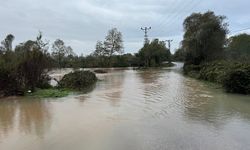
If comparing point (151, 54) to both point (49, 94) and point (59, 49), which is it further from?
point (49, 94)

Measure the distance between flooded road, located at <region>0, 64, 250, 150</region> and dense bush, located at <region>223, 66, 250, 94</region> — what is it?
2.36 metres

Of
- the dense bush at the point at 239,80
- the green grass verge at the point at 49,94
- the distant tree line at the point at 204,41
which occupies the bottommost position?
the green grass verge at the point at 49,94

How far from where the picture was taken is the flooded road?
8.24 metres

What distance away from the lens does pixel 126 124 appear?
10695 mm

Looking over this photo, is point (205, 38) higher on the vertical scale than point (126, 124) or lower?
higher

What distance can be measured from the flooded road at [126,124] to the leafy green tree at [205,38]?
26151mm

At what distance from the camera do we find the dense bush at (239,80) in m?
18.7

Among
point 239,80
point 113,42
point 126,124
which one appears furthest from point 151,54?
point 126,124

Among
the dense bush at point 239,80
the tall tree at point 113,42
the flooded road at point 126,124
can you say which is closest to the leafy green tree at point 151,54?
the tall tree at point 113,42

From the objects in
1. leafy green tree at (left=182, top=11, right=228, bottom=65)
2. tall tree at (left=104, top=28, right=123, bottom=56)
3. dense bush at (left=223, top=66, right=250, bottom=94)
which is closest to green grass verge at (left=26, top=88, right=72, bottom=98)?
dense bush at (left=223, top=66, right=250, bottom=94)

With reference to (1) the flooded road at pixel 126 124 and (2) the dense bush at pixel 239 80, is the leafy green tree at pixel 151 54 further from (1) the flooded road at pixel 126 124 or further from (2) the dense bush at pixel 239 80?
(1) the flooded road at pixel 126 124

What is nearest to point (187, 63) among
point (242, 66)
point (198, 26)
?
point (198, 26)

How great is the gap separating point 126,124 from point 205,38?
1312 inches

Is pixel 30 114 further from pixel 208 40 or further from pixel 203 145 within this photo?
pixel 208 40
